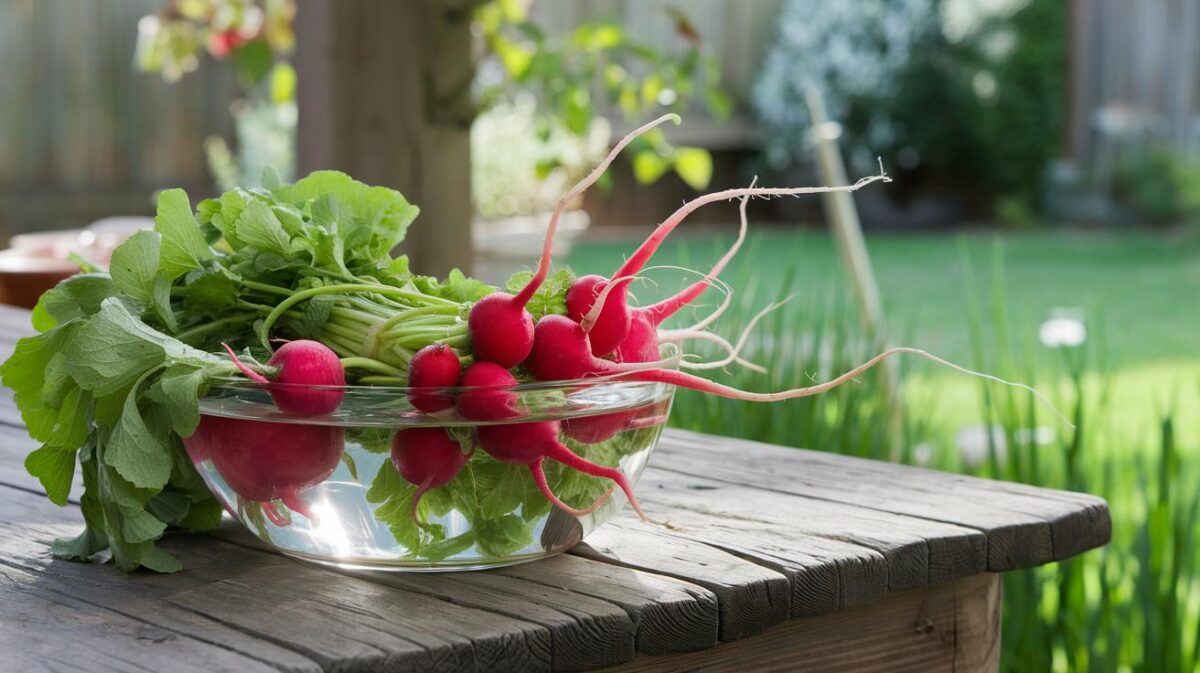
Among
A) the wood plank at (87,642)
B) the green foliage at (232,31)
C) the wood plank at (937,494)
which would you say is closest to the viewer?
the wood plank at (87,642)

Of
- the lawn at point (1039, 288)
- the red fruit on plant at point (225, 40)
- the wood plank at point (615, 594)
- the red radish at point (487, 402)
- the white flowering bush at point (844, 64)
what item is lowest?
the lawn at point (1039, 288)

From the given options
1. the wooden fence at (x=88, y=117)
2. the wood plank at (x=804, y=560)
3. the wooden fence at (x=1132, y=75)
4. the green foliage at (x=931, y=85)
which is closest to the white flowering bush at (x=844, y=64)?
the green foliage at (x=931, y=85)

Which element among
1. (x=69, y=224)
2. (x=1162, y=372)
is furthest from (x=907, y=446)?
(x=69, y=224)

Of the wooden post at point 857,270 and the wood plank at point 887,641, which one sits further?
the wooden post at point 857,270

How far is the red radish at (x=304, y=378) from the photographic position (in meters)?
0.73

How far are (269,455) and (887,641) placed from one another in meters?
0.40

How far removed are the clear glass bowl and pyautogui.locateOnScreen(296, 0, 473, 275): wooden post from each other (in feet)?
4.55

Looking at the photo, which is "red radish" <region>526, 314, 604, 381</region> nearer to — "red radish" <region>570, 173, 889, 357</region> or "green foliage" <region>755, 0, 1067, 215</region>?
"red radish" <region>570, 173, 889, 357</region>

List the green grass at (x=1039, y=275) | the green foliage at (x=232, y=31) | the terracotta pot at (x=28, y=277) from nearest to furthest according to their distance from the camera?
1. the terracotta pot at (x=28, y=277)
2. the green foliage at (x=232, y=31)
3. the green grass at (x=1039, y=275)

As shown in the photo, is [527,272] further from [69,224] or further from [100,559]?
[69,224]

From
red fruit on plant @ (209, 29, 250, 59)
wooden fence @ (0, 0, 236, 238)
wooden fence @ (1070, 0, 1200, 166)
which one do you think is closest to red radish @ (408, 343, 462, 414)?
red fruit on plant @ (209, 29, 250, 59)

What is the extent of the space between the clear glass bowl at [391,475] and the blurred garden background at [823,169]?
0.17m

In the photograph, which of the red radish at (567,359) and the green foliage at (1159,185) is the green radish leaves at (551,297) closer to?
the red radish at (567,359)

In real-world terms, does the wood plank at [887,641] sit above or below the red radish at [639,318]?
below
